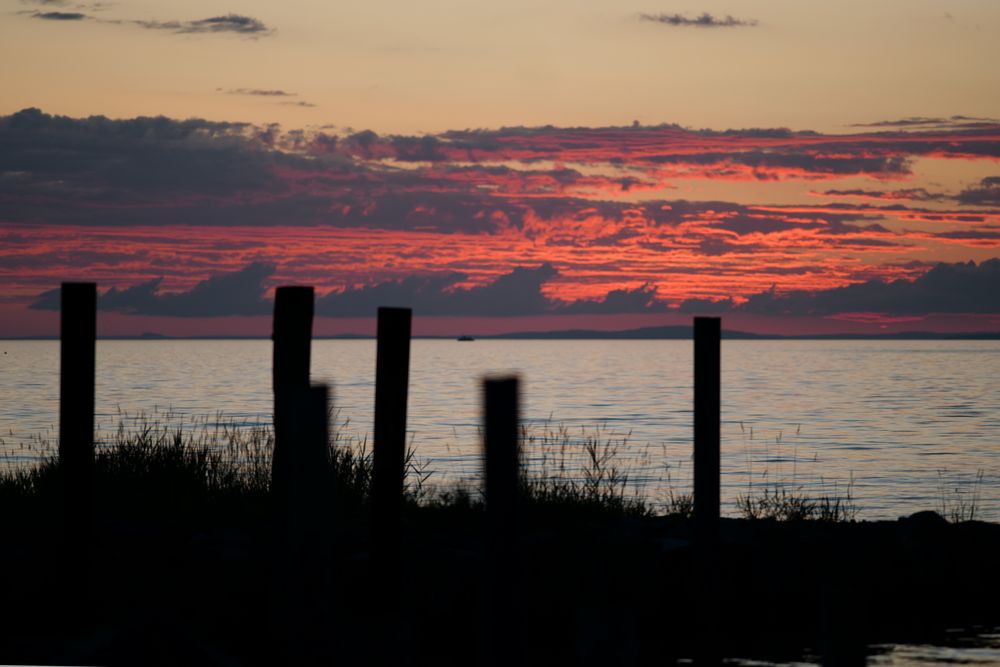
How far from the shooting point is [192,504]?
14.0 meters

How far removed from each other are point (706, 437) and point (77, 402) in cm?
480

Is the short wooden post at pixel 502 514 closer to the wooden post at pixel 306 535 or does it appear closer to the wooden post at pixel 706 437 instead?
the wooden post at pixel 306 535

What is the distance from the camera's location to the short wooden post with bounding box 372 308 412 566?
342 inches

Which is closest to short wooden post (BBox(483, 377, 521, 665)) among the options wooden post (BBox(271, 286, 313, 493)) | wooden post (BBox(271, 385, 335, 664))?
wooden post (BBox(271, 385, 335, 664))

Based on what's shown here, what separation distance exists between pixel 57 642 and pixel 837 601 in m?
5.75

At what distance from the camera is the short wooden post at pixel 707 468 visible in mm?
9695

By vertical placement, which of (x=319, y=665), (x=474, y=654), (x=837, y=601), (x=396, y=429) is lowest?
(x=474, y=654)

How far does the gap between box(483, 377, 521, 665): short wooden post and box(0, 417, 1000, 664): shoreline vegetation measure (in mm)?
705

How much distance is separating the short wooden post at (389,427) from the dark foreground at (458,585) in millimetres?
255

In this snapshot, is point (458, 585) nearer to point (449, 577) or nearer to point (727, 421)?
point (449, 577)

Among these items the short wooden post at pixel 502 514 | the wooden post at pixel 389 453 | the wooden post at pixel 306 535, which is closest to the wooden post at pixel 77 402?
the wooden post at pixel 389 453

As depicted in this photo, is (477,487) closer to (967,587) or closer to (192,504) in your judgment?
(192,504)

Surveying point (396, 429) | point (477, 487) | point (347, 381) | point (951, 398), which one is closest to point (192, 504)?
point (477, 487)

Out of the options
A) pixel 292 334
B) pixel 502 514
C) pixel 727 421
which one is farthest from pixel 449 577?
pixel 727 421
